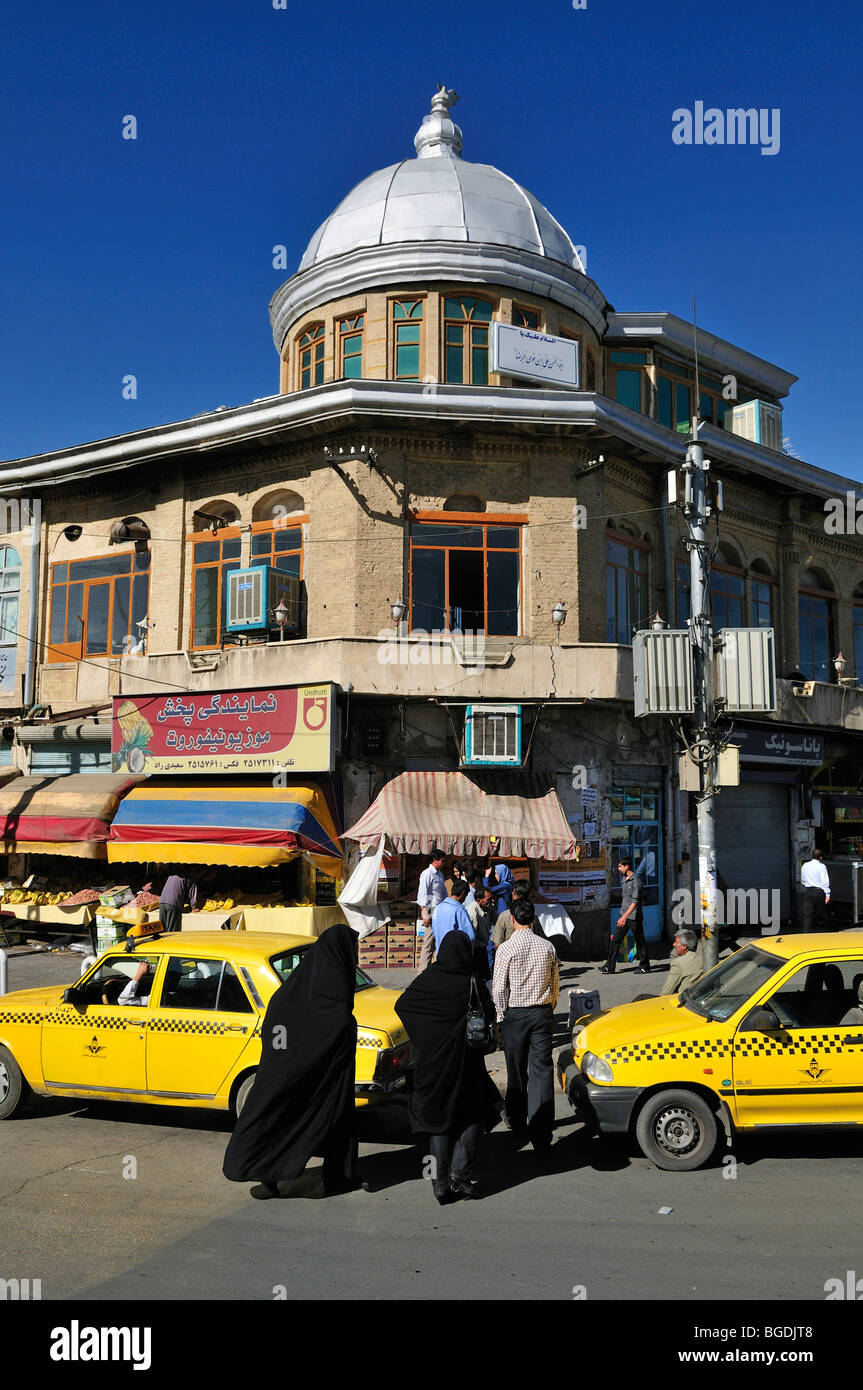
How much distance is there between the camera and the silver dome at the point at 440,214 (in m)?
21.3

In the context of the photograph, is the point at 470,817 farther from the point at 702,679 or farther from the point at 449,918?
the point at 449,918

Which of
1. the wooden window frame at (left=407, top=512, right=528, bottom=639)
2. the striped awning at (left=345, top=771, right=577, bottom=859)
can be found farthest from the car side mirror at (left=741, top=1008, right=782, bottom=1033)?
the wooden window frame at (left=407, top=512, right=528, bottom=639)

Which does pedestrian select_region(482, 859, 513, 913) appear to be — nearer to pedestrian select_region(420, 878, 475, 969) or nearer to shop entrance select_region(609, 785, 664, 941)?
pedestrian select_region(420, 878, 475, 969)

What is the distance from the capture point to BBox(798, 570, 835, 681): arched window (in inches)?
907


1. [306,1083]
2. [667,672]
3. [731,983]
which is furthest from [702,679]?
[306,1083]

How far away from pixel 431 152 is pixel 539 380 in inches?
352

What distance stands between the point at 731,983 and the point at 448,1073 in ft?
8.17

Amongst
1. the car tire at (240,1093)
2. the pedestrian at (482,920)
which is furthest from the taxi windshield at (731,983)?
the car tire at (240,1093)

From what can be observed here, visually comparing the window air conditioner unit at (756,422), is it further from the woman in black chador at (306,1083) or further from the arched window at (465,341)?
the woman in black chador at (306,1083)

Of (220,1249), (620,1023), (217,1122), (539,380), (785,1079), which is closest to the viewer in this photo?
(220,1249)

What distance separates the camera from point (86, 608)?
2122 cm

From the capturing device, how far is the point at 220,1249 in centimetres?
560
